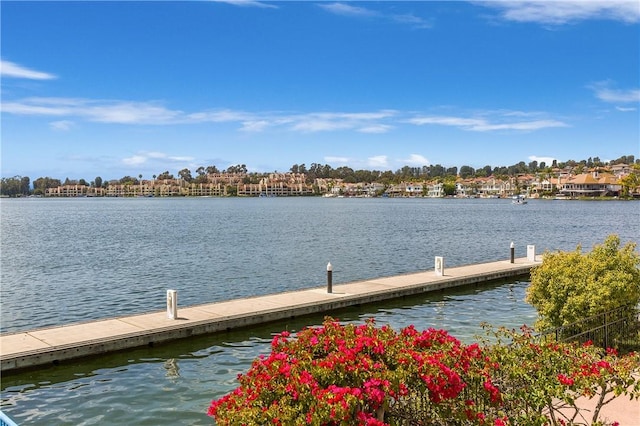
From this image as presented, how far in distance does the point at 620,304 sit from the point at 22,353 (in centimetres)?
1517

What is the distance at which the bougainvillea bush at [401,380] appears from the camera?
566 cm

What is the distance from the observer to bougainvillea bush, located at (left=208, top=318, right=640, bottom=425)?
566 cm

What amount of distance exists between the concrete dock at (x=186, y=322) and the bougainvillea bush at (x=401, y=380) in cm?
1037

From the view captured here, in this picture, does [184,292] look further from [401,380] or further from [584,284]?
[401,380]

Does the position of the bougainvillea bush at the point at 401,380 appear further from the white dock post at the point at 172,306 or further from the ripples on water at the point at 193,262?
the ripples on water at the point at 193,262

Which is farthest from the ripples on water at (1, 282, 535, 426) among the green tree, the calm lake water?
the green tree

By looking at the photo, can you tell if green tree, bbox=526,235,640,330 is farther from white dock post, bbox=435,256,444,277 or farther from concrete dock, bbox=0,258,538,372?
white dock post, bbox=435,256,444,277

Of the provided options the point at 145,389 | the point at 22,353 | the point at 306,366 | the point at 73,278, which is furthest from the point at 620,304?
the point at 73,278

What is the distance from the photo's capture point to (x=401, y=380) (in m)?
6.01

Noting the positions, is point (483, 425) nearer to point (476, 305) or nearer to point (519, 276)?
point (476, 305)

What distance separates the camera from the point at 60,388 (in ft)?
44.4

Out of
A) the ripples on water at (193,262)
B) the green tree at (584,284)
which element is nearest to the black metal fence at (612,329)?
the green tree at (584,284)

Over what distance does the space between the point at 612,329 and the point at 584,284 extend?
1313mm

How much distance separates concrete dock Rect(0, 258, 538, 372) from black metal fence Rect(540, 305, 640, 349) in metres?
9.48
